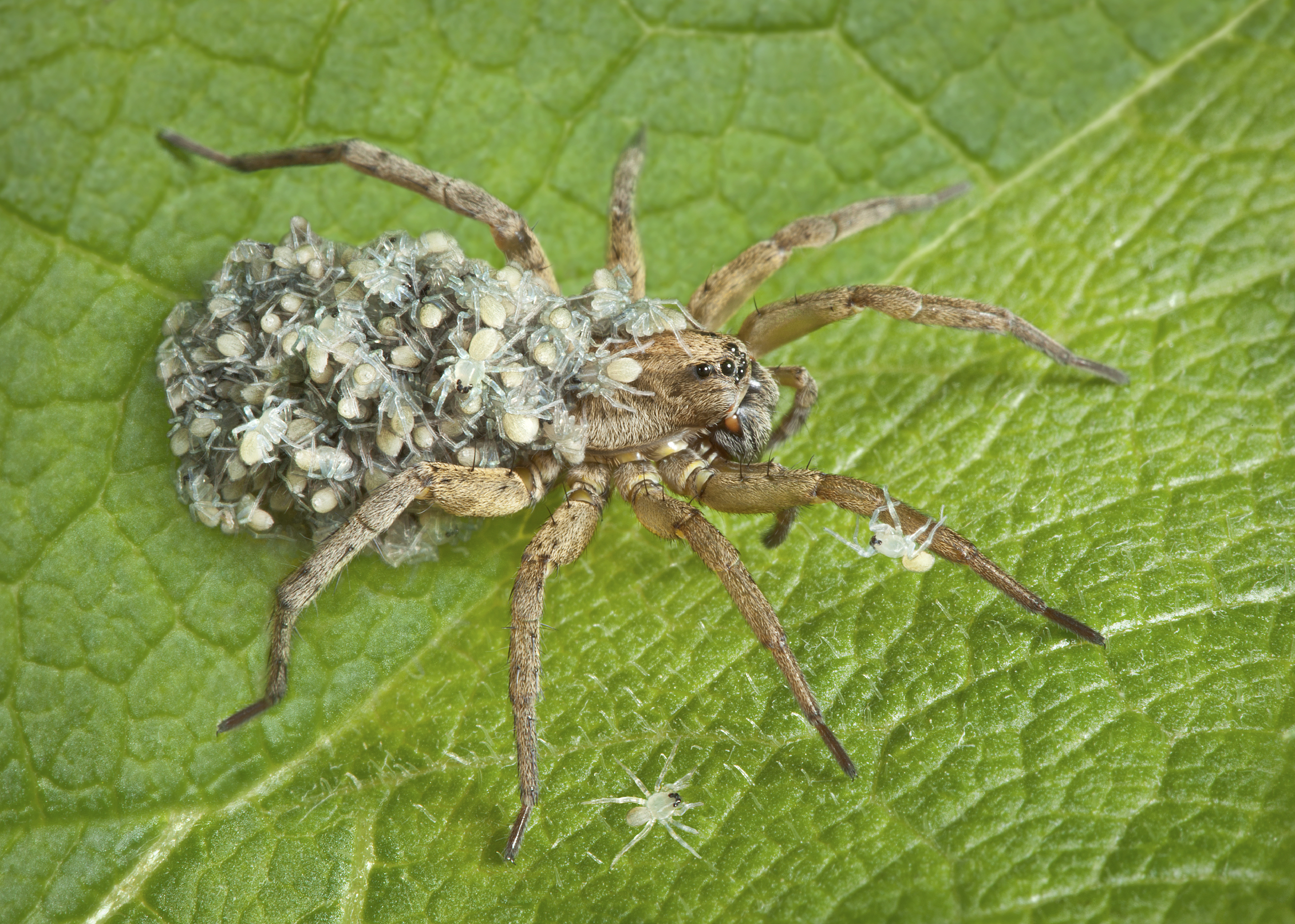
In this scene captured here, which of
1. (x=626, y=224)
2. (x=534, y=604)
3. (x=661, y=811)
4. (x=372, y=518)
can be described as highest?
(x=626, y=224)

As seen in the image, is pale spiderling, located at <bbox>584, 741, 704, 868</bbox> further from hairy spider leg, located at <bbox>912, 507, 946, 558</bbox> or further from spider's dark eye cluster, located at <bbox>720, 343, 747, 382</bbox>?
spider's dark eye cluster, located at <bbox>720, 343, 747, 382</bbox>

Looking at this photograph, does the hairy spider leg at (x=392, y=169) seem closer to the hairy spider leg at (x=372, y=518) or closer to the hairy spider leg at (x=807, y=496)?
the hairy spider leg at (x=372, y=518)

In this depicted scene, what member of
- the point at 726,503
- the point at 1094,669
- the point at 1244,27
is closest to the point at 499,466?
the point at 726,503

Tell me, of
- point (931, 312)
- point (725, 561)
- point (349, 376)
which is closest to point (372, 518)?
point (349, 376)

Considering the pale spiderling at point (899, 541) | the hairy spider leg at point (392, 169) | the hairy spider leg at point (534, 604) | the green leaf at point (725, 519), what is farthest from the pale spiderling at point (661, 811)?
the hairy spider leg at point (392, 169)

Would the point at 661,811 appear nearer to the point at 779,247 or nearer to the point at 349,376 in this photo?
the point at 349,376

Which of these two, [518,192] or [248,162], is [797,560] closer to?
[518,192]
